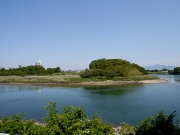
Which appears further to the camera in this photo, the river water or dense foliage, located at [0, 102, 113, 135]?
the river water

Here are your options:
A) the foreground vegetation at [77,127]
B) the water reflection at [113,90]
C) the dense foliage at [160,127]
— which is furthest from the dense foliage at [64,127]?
the water reflection at [113,90]

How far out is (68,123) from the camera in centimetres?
470

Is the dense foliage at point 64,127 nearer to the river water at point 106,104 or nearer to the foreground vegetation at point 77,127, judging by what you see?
the foreground vegetation at point 77,127

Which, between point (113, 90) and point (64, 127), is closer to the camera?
point (64, 127)

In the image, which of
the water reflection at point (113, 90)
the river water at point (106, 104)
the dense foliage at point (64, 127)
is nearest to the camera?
the dense foliage at point (64, 127)

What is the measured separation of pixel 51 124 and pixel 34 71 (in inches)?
2241

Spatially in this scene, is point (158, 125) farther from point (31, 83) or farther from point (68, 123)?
point (31, 83)

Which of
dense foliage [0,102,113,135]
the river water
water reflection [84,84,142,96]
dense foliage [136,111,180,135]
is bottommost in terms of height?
the river water

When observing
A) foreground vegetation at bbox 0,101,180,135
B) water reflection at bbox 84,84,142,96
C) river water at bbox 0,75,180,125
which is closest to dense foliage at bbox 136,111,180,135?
foreground vegetation at bbox 0,101,180,135

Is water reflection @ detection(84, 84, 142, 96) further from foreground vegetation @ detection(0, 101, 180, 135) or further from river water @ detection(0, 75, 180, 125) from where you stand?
foreground vegetation @ detection(0, 101, 180, 135)

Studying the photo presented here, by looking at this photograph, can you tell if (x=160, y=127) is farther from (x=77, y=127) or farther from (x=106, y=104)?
(x=106, y=104)

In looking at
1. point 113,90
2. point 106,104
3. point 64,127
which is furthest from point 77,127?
point 113,90

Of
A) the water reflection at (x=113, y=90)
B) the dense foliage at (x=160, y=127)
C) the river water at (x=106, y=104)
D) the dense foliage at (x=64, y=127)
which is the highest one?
the dense foliage at (x=64, y=127)

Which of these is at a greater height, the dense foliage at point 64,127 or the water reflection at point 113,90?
the dense foliage at point 64,127
